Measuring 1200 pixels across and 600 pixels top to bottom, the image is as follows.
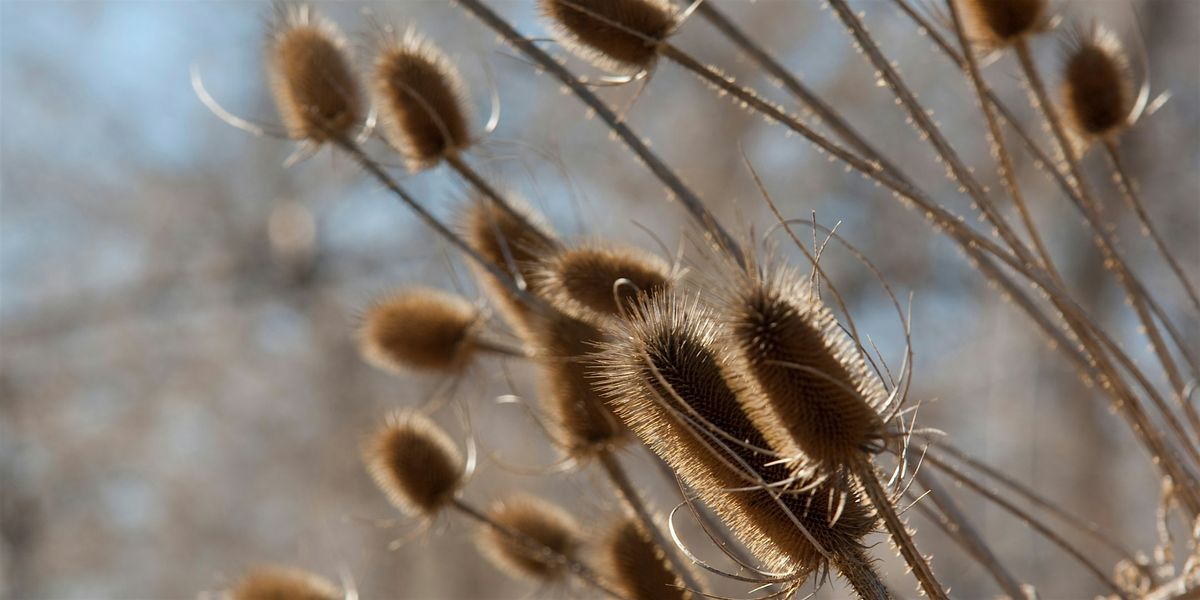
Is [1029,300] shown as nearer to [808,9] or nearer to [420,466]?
[420,466]

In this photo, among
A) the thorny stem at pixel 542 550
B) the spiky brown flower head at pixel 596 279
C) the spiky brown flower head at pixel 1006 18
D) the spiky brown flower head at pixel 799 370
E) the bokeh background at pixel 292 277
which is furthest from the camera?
the bokeh background at pixel 292 277

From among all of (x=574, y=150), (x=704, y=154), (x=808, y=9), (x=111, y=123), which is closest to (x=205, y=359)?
(x=111, y=123)

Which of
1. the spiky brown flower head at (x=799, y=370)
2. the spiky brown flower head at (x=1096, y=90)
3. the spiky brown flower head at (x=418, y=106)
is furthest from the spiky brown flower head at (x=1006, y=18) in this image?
the spiky brown flower head at (x=799, y=370)

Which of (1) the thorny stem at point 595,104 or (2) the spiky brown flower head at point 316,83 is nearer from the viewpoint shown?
(1) the thorny stem at point 595,104

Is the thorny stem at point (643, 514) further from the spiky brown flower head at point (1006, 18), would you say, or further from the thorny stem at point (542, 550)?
the spiky brown flower head at point (1006, 18)

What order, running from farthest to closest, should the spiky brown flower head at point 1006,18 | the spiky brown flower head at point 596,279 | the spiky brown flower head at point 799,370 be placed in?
1. the spiky brown flower head at point 1006,18
2. the spiky brown flower head at point 596,279
3. the spiky brown flower head at point 799,370

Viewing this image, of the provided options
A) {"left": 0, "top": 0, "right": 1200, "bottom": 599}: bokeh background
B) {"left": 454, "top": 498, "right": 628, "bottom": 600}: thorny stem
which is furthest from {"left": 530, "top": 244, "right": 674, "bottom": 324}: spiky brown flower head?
{"left": 0, "top": 0, "right": 1200, "bottom": 599}: bokeh background

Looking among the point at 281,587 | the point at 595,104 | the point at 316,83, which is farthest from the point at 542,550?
the point at 316,83

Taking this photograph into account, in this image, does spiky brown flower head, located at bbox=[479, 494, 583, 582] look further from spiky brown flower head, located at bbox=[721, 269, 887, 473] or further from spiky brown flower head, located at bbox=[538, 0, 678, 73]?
spiky brown flower head, located at bbox=[721, 269, 887, 473]
